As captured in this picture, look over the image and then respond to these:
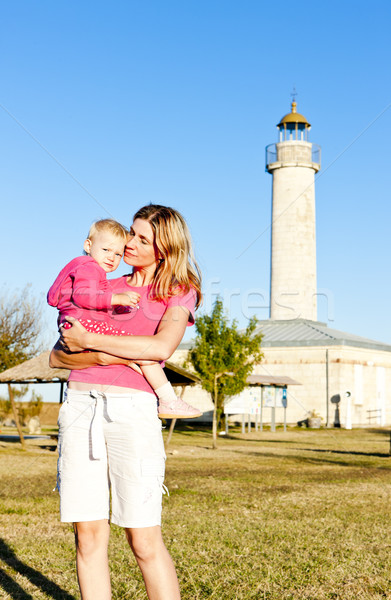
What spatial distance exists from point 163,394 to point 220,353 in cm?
1918

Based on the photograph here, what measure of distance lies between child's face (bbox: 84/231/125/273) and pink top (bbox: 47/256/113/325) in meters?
0.07

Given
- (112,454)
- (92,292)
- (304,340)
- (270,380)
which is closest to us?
(112,454)

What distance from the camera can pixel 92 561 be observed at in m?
2.97

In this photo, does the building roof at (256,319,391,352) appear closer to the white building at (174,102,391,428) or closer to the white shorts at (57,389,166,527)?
the white building at (174,102,391,428)

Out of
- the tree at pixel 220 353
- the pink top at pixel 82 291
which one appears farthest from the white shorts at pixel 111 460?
the tree at pixel 220 353

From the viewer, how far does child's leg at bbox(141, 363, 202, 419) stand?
310 centimetres

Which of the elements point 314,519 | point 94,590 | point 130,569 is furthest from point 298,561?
point 94,590

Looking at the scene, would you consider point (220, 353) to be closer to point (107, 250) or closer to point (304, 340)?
point (304, 340)

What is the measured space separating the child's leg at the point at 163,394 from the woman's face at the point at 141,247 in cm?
55

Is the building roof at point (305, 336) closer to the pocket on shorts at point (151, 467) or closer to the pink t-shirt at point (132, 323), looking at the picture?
the pink t-shirt at point (132, 323)

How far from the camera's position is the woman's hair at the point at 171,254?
3182 mm

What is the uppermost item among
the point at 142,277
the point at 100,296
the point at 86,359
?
the point at 142,277

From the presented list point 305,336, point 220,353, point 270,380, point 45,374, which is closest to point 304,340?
point 305,336

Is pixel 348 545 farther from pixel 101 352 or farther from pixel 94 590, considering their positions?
pixel 101 352
